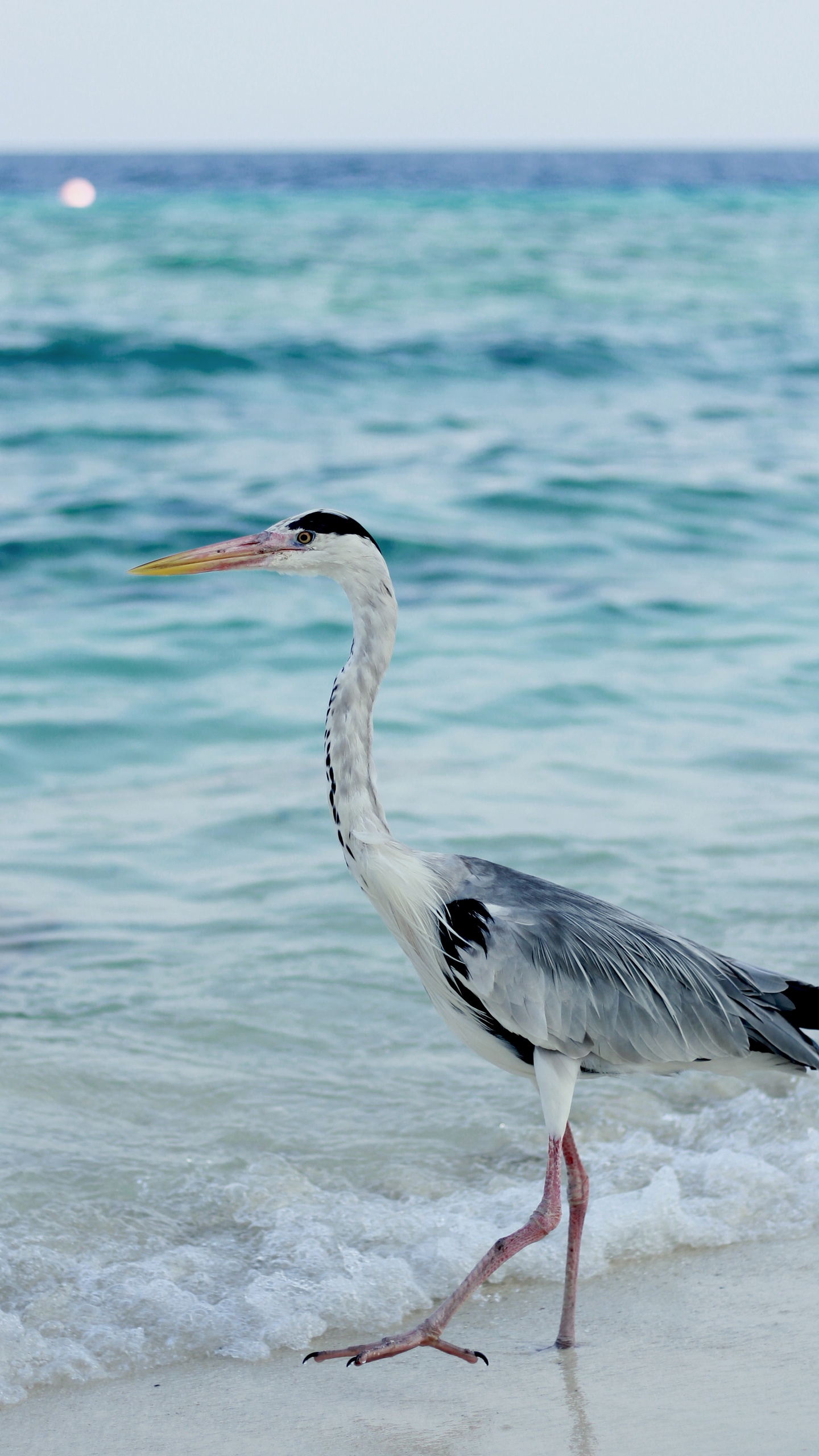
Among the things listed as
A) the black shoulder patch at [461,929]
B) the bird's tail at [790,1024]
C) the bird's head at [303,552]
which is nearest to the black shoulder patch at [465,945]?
the black shoulder patch at [461,929]

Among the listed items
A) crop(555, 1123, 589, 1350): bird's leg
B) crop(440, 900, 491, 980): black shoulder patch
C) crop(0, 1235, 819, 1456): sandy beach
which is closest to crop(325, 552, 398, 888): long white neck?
crop(440, 900, 491, 980): black shoulder patch

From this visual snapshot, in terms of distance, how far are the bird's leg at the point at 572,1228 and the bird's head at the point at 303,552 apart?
4.09ft

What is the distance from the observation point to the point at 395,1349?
2879 millimetres

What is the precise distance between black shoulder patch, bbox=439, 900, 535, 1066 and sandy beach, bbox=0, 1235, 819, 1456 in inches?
24.4

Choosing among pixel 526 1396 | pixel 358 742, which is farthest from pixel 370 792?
pixel 526 1396

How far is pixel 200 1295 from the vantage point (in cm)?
329

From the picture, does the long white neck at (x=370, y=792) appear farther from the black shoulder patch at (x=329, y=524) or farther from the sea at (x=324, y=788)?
the sea at (x=324, y=788)

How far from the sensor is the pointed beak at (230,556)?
3.22 metres

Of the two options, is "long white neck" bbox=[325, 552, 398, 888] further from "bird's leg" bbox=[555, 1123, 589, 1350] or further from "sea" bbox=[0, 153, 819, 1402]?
"sea" bbox=[0, 153, 819, 1402]

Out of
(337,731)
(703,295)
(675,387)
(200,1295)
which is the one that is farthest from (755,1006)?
(703,295)

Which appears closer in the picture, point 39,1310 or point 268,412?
point 39,1310

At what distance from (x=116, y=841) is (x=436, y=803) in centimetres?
130

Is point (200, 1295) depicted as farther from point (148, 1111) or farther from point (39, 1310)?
A: point (148, 1111)

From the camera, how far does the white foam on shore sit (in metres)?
3.11
